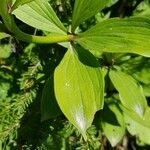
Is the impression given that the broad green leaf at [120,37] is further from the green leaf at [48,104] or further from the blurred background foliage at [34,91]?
the blurred background foliage at [34,91]

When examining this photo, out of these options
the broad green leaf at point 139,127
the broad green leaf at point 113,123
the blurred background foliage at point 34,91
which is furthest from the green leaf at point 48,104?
the broad green leaf at point 139,127

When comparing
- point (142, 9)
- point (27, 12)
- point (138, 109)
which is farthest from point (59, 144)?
point (142, 9)

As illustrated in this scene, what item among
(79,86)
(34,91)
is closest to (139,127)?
(34,91)

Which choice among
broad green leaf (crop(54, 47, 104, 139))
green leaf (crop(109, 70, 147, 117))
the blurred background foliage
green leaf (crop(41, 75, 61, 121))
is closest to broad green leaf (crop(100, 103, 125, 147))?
the blurred background foliage

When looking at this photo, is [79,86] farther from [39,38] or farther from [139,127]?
[139,127]

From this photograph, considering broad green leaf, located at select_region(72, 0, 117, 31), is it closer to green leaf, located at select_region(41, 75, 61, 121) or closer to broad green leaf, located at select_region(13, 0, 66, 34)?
broad green leaf, located at select_region(13, 0, 66, 34)

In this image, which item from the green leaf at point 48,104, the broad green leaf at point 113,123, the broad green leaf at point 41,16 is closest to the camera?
the broad green leaf at point 41,16
